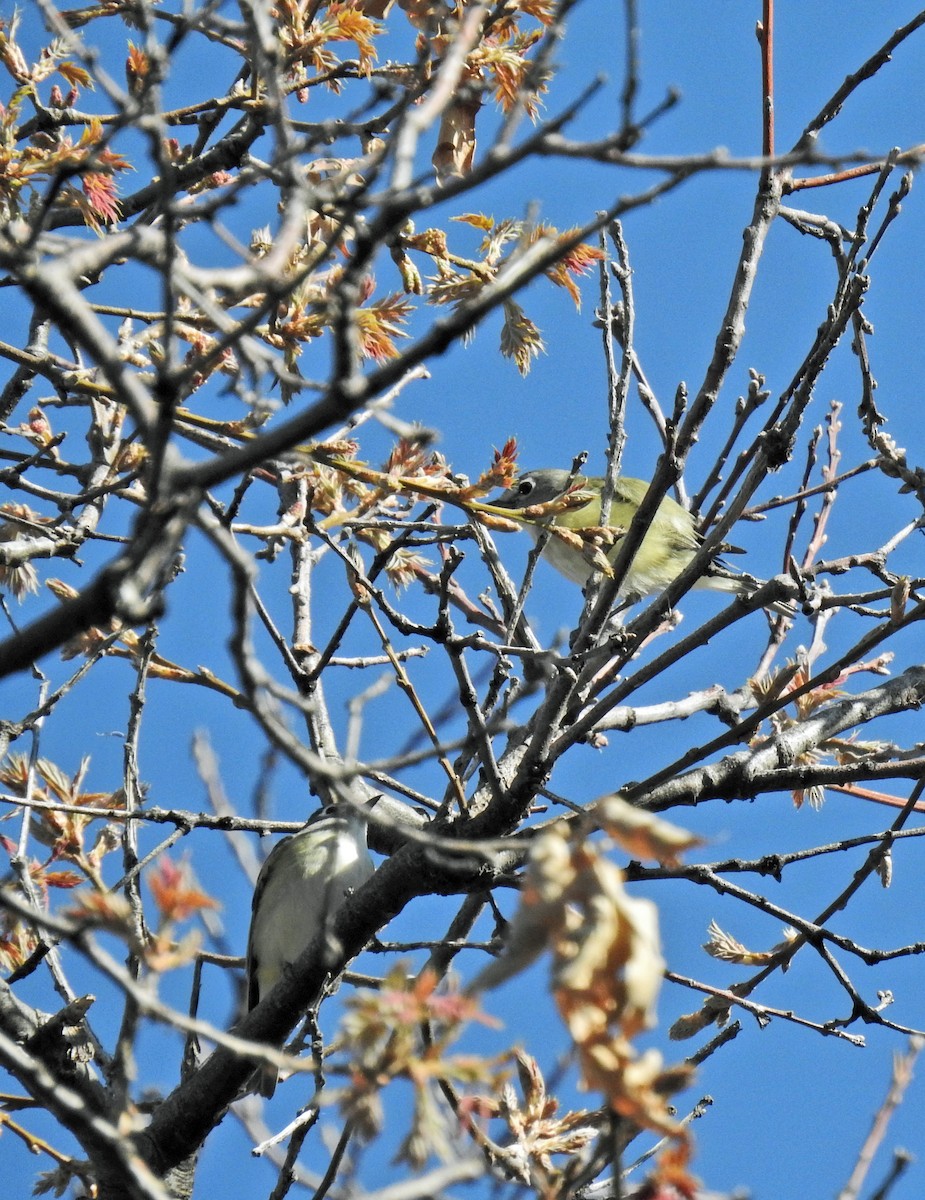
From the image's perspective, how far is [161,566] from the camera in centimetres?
163

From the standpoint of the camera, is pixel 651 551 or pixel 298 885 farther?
pixel 651 551

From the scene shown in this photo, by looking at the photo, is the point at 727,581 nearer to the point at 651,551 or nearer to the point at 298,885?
the point at 651,551

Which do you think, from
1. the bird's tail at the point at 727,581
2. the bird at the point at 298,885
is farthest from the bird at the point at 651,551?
the bird at the point at 298,885

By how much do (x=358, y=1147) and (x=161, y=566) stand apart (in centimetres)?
142

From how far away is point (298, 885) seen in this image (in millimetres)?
5727

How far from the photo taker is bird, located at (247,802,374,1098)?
5.58m

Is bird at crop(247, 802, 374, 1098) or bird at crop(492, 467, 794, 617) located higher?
bird at crop(492, 467, 794, 617)

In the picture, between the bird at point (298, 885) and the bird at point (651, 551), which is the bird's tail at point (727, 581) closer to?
the bird at point (651, 551)

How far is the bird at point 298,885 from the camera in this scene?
558cm

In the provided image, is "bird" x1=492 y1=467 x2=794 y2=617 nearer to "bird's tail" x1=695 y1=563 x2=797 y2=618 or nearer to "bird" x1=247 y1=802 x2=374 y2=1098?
"bird's tail" x1=695 y1=563 x2=797 y2=618

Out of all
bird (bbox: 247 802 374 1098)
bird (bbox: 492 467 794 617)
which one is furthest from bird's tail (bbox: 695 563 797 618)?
bird (bbox: 247 802 374 1098)

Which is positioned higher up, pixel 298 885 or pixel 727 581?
pixel 727 581

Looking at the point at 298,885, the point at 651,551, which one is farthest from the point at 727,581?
the point at 298,885

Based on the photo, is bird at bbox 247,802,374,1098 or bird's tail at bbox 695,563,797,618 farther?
bird's tail at bbox 695,563,797,618
